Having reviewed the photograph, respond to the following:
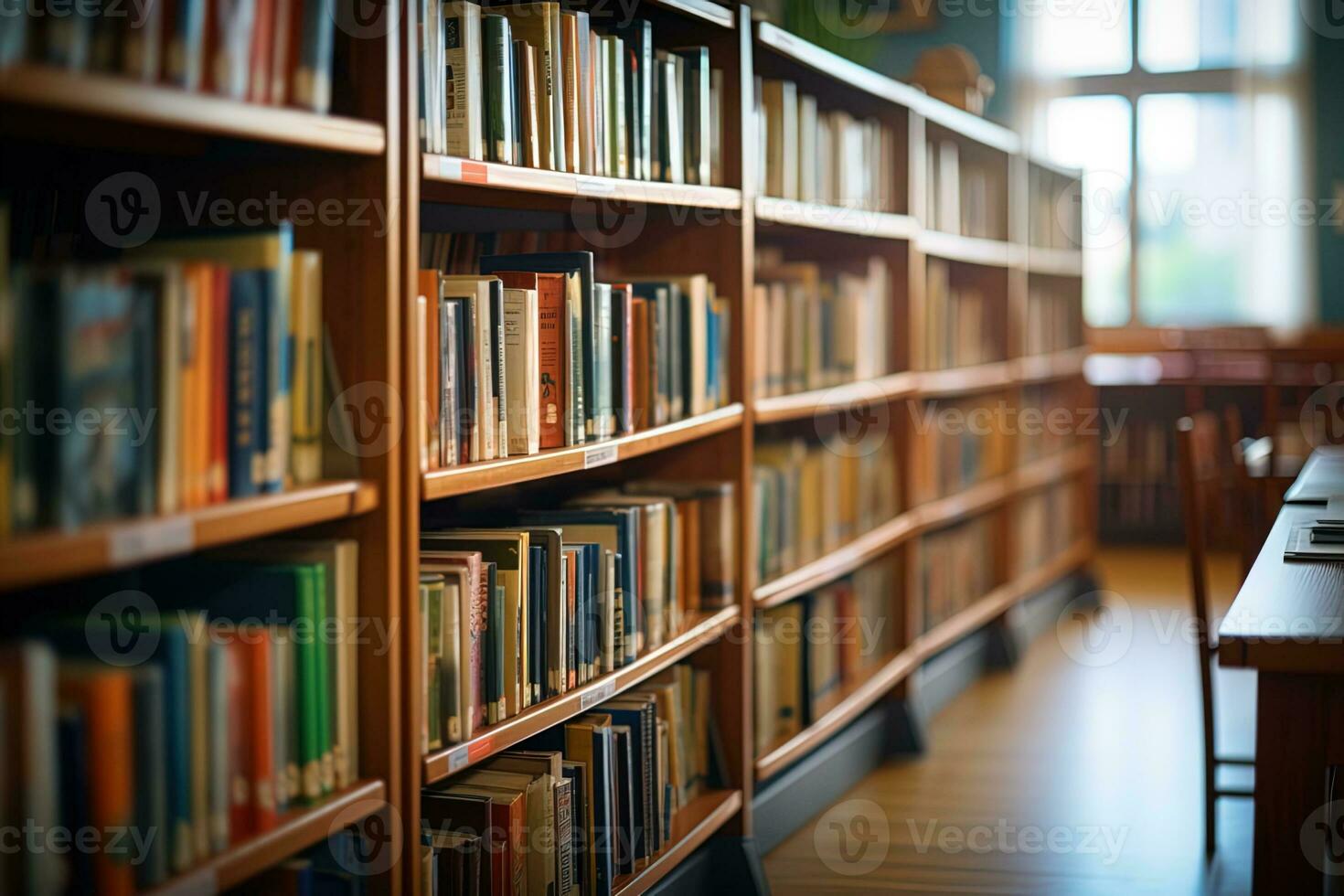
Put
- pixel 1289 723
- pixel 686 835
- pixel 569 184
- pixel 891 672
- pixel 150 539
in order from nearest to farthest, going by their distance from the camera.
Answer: pixel 150 539, pixel 1289 723, pixel 569 184, pixel 686 835, pixel 891 672

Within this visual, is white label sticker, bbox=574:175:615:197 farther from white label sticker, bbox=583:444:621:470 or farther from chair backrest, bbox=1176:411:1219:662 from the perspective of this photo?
chair backrest, bbox=1176:411:1219:662

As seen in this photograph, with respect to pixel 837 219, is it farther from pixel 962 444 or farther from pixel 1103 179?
pixel 1103 179

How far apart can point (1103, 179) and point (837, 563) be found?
17.2 ft

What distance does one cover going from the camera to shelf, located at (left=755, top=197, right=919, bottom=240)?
2769 mm

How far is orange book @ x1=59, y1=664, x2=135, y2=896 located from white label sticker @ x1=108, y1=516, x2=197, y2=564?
0.11 m

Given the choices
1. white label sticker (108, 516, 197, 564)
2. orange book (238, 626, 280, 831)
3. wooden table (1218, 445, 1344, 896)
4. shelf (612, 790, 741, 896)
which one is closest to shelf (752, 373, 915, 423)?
shelf (612, 790, 741, 896)

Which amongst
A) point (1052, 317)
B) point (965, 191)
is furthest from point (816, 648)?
point (1052, 317)

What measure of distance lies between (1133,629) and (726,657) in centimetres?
279

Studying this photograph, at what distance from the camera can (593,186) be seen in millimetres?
2049

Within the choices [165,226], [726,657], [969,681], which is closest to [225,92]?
[165,226]

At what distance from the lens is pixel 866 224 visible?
3268mm

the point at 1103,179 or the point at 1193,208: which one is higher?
the point at 1103,179

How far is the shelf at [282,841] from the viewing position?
4.18 ft

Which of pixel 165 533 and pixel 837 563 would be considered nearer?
pixel 165 533
